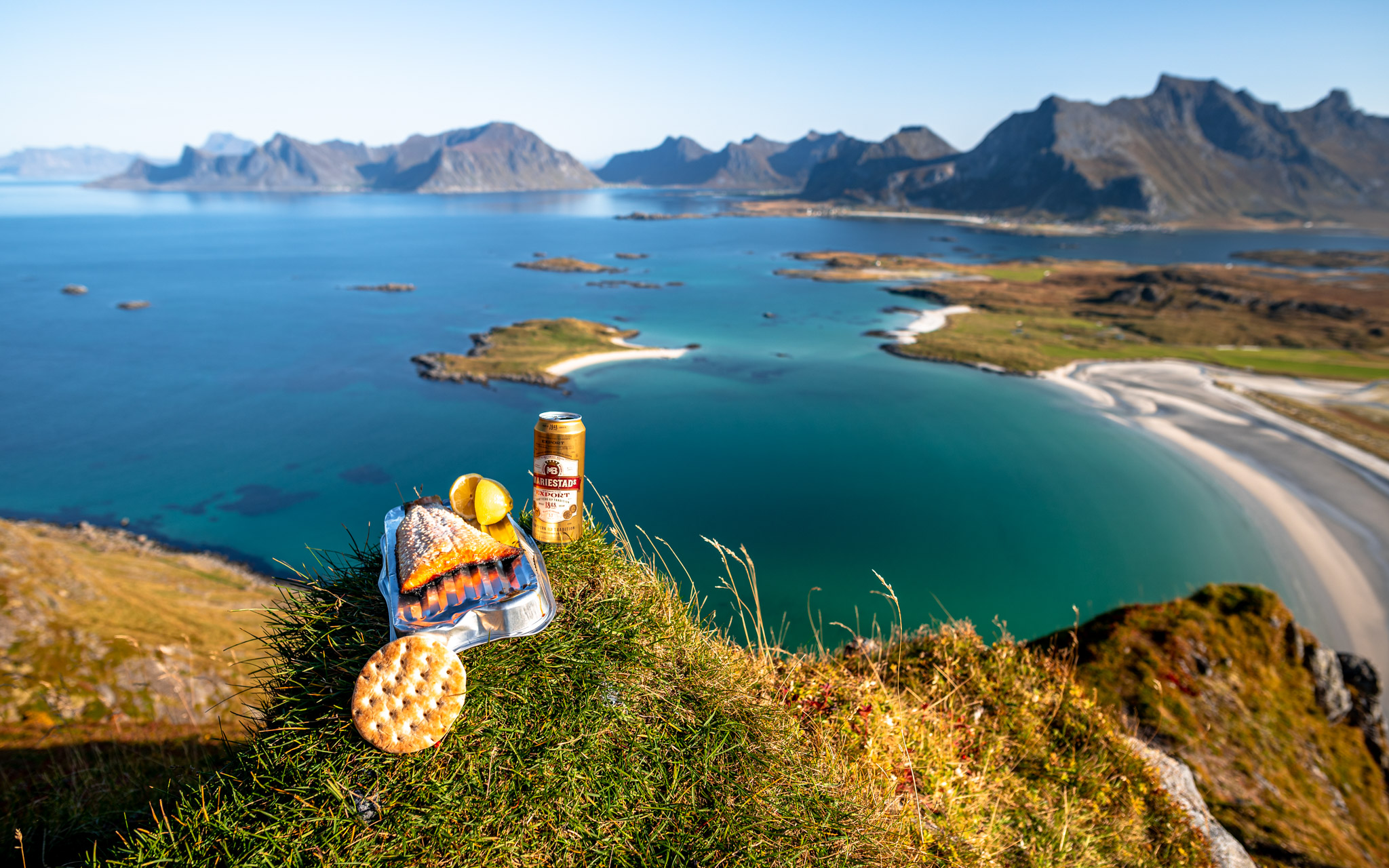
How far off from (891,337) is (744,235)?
344 ft

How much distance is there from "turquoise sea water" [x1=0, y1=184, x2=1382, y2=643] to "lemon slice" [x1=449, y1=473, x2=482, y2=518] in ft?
78.5

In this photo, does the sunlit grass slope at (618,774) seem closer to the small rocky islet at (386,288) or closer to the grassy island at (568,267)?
the small rocky islet at (386,288)

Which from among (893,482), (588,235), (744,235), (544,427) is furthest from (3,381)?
(744,235)

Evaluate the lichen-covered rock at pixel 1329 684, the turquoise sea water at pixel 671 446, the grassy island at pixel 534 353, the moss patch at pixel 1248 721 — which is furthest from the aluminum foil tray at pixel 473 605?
the grassy island at pixel 534 353

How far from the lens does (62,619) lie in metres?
13.0

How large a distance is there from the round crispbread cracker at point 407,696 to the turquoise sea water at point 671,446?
24804 mm

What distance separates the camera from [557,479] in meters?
4.30

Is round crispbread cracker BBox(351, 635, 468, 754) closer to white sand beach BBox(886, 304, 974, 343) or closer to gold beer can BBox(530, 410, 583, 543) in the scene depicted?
gold beer can BBox(530, 410, 583, 543)

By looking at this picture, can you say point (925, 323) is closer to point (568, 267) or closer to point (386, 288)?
point (568, 267)

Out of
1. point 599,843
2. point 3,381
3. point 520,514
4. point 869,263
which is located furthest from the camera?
point 869,263

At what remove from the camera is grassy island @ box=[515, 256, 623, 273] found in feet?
331

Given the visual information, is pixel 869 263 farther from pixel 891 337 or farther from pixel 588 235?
pixel 588 235

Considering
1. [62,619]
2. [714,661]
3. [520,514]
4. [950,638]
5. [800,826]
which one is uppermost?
[520,514]

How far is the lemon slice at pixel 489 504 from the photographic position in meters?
4.09
